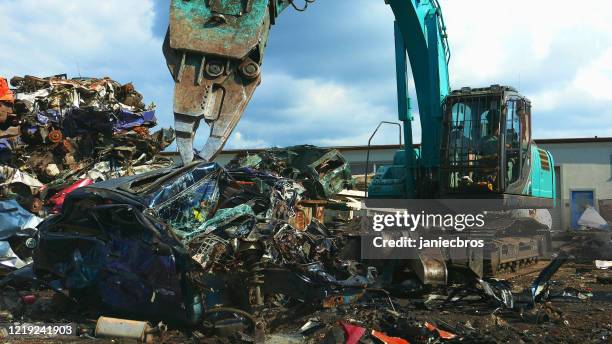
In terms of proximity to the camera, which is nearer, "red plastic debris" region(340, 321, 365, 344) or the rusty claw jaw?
"red plastic debris" region(340, 321, 365, 344)

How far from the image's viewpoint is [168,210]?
18.8ft

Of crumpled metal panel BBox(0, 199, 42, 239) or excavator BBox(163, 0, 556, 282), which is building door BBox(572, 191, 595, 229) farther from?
crumpled metal panel BBox(0, 199, 42, 239)

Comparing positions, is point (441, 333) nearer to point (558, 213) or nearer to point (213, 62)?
point (213, 62)

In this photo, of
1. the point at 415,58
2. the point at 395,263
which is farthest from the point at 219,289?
the point at 415,58

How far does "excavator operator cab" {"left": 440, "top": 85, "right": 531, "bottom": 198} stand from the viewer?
860 centimetres

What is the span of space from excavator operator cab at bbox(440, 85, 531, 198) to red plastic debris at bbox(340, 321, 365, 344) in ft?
14.3

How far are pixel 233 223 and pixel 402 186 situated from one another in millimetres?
5079

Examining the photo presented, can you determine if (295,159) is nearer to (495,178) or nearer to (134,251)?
(495,178)

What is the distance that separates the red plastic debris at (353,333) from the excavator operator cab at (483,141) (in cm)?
437

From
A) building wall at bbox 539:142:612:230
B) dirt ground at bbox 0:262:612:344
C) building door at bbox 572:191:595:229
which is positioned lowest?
dirt ground at bbox 0:262:612:344

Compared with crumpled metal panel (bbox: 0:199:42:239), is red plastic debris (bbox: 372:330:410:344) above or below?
below

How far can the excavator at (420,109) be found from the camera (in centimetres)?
546

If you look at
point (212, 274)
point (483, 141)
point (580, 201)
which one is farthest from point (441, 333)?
point (580, 201)

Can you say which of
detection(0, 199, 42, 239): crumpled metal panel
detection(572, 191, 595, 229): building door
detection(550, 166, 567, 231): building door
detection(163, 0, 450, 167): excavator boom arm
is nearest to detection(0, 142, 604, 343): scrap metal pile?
detection(163, 0, 450, 167): excavator boom arm
